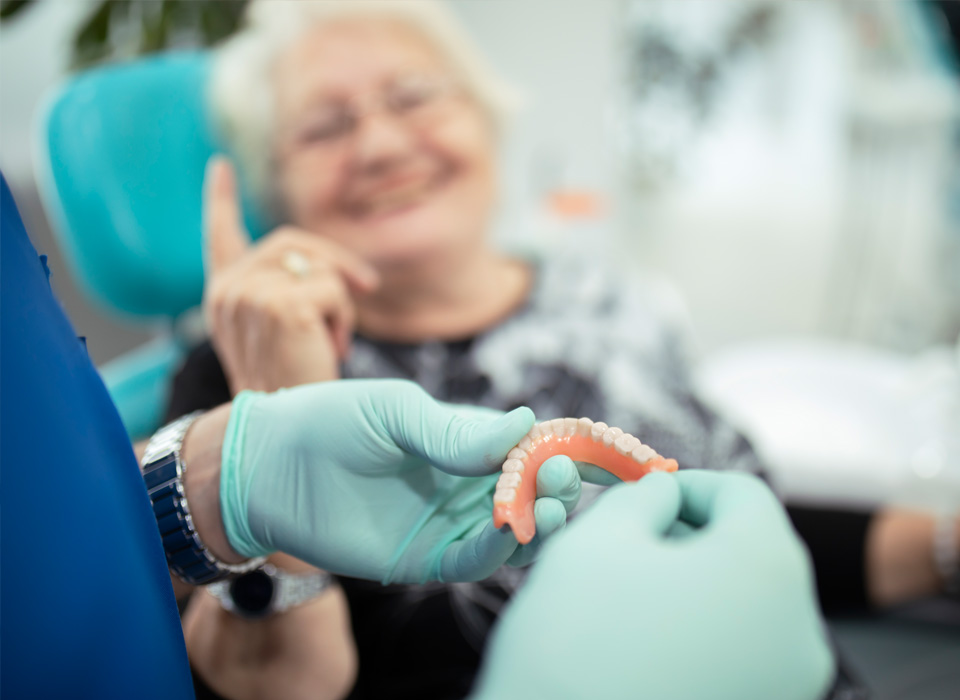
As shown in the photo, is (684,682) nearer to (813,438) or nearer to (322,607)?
(322,607)

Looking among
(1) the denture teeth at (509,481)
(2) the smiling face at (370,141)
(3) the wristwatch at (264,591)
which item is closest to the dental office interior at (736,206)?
(2) the smiling face at (370,141)

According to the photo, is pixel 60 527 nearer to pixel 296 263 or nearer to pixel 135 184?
pixel 296 263

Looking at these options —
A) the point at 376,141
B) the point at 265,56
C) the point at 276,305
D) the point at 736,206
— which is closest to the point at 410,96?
the point at 376,141

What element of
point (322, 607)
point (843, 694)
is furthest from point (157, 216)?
point (843, 694)

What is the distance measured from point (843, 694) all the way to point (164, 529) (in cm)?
75

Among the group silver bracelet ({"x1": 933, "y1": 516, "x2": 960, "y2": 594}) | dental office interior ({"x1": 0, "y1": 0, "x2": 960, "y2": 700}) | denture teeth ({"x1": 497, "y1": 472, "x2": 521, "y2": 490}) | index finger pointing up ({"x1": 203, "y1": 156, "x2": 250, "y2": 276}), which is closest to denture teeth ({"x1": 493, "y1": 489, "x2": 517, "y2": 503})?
denture teeth ({"x1": 497, "y1": 472, "x2": 521, "y2": 490})

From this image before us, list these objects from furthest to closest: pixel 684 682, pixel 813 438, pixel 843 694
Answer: pixel 813 438 < pixel 843 694 < pixel 684 682

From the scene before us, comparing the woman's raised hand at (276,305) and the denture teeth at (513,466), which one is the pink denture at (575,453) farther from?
the woman's raised hand at (276,305)

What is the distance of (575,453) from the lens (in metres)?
0.37

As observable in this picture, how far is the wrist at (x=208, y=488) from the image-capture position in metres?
0.42

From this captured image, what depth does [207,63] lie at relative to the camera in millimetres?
1016

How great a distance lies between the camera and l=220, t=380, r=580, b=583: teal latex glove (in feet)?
1.30

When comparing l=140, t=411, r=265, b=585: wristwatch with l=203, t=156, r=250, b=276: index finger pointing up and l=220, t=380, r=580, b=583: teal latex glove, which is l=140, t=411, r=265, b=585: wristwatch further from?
l=203, t=156, r=250, b=276: index finger pointing up

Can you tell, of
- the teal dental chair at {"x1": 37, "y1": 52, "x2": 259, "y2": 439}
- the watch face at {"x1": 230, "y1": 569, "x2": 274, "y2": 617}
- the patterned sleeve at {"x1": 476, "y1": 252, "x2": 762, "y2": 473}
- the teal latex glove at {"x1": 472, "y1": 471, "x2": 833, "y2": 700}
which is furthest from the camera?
the teal dental chair at {"x1": 37, "y1": 52, "x2": 259, "y2": 439}
